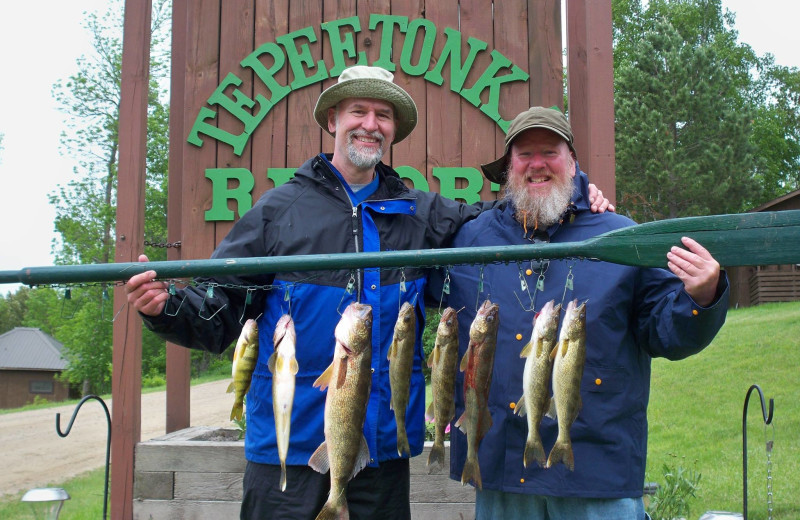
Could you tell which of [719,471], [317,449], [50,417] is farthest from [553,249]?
[50,417]

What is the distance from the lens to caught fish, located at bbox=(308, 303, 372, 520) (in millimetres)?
2391

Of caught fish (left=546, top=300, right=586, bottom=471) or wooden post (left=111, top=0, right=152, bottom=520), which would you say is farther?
wooden post (left=111, top=0, right=152, bottom=520)

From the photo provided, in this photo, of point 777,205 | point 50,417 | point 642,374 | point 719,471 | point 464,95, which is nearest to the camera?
point 642,374

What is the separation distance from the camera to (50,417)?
21.4 m

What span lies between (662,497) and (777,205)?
25582mm

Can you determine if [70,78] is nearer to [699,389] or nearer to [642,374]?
[699,389]

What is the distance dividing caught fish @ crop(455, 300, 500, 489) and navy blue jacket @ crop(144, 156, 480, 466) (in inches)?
15.4

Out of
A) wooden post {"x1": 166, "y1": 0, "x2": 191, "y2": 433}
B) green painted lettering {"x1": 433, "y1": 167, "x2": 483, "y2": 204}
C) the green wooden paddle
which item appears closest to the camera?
the green wooden paddle

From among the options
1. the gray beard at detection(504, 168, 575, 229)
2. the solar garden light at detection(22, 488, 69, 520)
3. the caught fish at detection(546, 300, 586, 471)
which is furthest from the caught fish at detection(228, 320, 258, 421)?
the solar garden light at detection(22, 488, 69, 520)

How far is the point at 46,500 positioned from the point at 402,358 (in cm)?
270

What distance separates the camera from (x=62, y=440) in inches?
650

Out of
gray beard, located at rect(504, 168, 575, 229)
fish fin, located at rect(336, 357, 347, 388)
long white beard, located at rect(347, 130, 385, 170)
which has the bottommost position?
fish fin, located at rect(336, 357, 347, 388)

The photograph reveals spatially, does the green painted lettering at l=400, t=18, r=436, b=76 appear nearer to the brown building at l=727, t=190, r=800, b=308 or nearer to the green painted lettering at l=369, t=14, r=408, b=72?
the green painted lettering at l=369, t=14, r=408, b=72

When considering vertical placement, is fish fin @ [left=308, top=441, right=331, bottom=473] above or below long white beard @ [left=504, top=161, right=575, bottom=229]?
below
